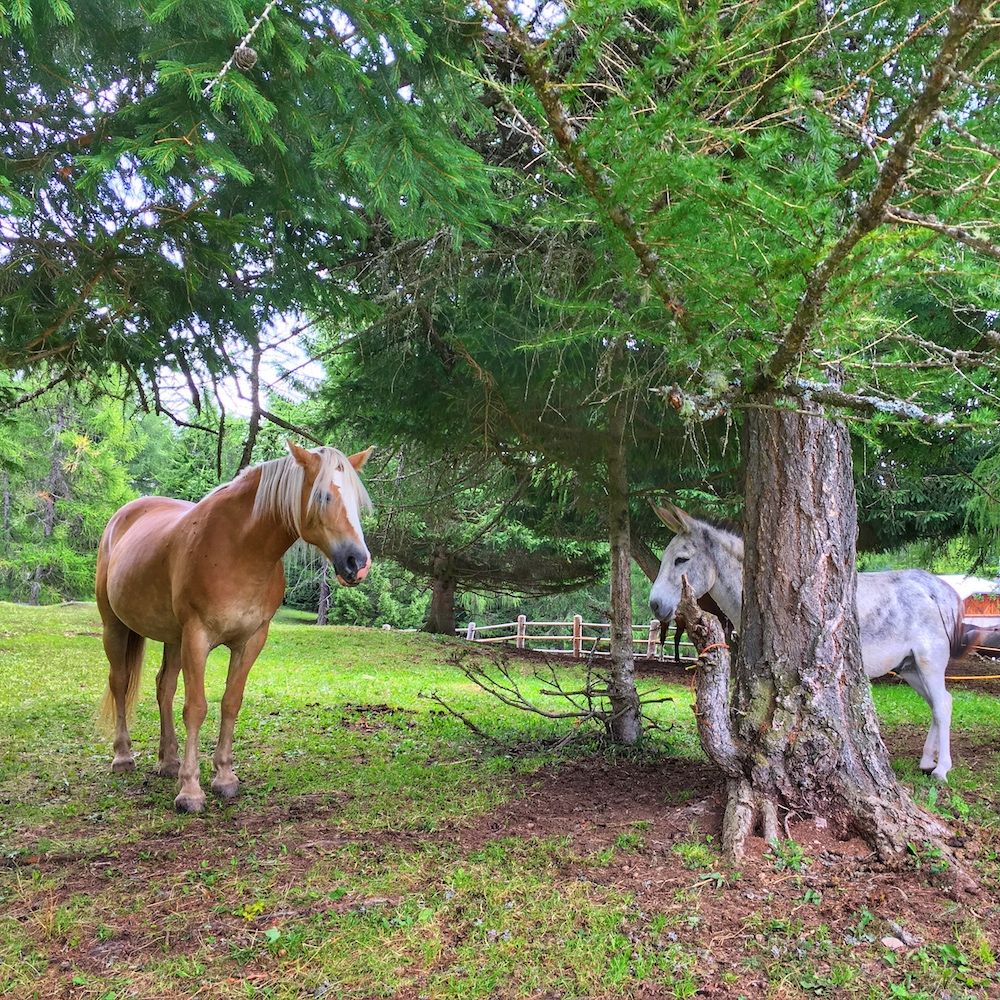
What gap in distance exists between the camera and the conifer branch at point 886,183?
1.37 meters

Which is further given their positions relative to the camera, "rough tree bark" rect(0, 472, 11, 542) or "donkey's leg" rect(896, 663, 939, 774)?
"rough tree bark" rect(0, 472, 11, 542)

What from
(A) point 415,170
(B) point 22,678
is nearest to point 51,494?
(B) point 22,678

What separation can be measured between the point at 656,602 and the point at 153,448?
29.5 m

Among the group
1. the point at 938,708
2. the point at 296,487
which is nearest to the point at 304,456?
the point at 296,487

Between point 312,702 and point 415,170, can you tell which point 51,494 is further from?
point 415,170

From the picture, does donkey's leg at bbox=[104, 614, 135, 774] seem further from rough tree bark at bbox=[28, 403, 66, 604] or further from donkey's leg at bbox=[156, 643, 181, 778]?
rough tree bark at bbox=[28, 403, 66, 604]

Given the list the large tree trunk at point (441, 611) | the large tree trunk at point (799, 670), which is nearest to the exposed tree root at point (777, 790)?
the large tree trunk at point (799, 670)

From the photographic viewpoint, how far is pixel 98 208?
363 centimetres

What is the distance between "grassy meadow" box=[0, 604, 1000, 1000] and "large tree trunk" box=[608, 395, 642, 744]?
224 millimetres

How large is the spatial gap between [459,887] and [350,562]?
1.62m

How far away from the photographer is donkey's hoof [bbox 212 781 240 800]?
14.3 ft

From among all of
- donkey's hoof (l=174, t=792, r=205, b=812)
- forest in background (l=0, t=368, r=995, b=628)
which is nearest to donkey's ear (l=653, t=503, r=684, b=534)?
forest in background (l=0, t=368, r=995, b=628)

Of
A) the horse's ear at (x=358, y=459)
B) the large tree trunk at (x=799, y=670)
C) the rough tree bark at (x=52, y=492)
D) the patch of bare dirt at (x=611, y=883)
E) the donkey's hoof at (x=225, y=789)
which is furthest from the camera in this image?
the rough tree bark at (x=52, y=492)

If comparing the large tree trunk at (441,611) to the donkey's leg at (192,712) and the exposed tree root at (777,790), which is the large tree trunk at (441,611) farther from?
the exposed tree root at (777,790)
